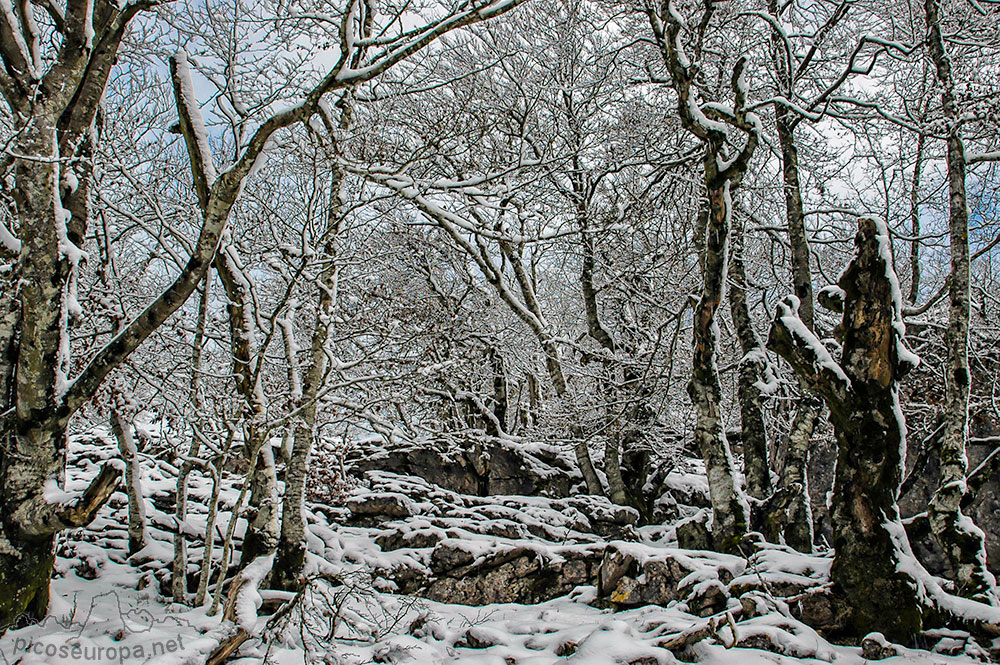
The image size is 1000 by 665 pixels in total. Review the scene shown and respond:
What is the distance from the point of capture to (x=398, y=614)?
5.32m

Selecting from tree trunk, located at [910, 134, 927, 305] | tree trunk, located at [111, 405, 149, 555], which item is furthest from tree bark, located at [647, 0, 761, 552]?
tree trunk, located at [111, 405, 149, 555]

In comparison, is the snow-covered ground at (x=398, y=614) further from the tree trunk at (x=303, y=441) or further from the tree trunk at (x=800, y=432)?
the tree trunk at (x=800, y=432)

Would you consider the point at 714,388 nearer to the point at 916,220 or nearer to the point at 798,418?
the point at 798,418

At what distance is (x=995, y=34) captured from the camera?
6.27 metres

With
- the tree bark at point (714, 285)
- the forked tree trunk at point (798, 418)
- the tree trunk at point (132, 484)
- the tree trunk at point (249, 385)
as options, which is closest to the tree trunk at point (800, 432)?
the forked tree trunk at point (798, 418)

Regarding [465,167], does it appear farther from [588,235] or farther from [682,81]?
[682,81]

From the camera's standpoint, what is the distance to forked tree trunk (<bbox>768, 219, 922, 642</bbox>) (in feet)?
12.9

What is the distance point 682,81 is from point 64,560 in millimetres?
8677

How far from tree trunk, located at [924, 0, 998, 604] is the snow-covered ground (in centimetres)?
97

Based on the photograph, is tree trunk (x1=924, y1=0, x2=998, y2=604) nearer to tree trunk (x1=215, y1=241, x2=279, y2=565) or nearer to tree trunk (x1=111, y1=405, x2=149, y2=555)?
tree trunk (x1=215, y1=241, x2=279, y2=565)

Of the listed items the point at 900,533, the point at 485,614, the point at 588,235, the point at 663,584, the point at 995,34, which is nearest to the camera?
the point at 900,533

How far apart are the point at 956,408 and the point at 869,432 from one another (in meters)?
1.74

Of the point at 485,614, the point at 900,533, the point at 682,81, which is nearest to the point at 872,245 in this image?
the point at 900,533

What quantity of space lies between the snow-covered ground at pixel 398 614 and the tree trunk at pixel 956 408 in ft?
3.19
